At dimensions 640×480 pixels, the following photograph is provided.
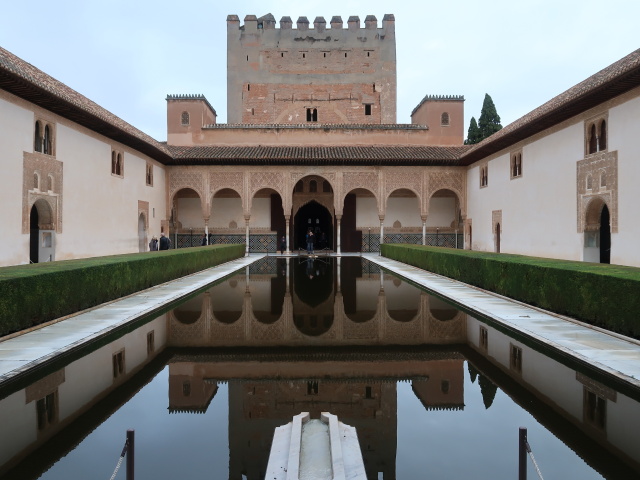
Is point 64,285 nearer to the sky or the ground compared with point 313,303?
nearer to the sky

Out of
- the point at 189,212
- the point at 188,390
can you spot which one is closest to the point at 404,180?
the point at 189,212

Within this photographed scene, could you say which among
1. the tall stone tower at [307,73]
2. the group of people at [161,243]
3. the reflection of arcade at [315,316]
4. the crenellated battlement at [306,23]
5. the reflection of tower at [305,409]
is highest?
the crenellated battlement at [306,23]

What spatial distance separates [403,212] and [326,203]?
12.7 feet

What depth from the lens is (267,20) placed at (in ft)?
112

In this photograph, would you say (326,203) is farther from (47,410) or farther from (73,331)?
(47,410)

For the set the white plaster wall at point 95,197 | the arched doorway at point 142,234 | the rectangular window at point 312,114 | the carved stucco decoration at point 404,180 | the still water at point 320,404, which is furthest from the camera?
the rectangular window at point 312,114

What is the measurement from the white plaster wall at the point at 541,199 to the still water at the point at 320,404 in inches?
364

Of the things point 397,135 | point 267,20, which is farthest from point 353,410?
point 267,20

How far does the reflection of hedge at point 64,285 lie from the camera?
5898mm

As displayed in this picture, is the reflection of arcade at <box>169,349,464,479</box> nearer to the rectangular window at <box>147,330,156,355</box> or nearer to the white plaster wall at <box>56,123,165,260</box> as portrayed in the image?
the rectangular window at <box>147,330,156,355</box>

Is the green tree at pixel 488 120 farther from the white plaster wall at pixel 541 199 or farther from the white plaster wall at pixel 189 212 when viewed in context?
the white plaster wall at pixel 189 212

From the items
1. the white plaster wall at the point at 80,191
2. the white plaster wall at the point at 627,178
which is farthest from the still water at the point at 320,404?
the white plaster wall at the point at 80,191

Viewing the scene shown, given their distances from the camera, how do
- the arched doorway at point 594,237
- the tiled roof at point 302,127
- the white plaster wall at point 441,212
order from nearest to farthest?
the arched doorway at point 594,237 < the white plaster wall at point 441,212 < the tiled roof at point 302,127

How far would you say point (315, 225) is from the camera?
1192 inches
